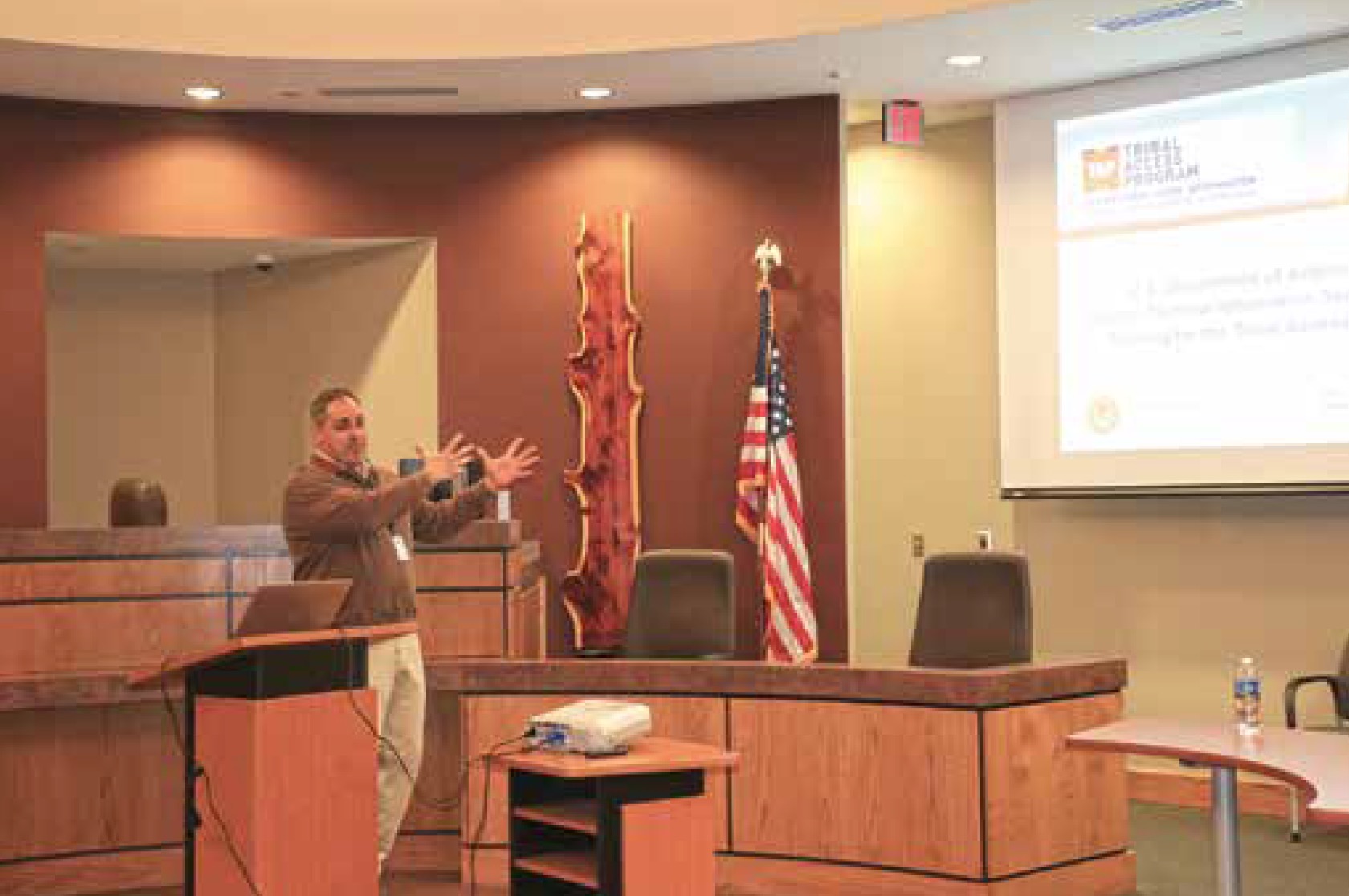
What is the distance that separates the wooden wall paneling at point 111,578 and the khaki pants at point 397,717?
1513 mm

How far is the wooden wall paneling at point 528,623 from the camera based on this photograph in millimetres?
7254

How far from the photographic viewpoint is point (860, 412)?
9484 mm

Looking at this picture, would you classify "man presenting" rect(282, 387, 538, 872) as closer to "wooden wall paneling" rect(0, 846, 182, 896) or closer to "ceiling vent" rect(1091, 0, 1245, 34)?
"wooden wall paneling" rect(0, 846, 182, 896)

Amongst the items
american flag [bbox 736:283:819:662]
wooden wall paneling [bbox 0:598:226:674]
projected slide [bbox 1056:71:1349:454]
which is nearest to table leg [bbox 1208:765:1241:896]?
projected slide [bbox 1056:71:1349:454]

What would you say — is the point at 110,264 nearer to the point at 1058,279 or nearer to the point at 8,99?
the point at 8,99

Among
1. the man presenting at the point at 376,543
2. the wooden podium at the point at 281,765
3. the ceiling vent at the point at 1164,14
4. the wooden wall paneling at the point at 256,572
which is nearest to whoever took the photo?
the wooden podium at the point at 281,765

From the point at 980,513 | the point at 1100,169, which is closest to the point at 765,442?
the point at 980,513

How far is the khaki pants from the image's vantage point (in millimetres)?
5566

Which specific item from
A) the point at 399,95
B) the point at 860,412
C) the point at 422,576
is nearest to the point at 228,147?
the point at 399,95

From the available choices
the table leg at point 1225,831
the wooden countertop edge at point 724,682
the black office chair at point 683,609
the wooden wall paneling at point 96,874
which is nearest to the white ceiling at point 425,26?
the black office chair at point 683,609

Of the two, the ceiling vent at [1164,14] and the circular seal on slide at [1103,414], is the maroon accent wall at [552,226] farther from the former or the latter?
the ceiling vent at [1164,14]

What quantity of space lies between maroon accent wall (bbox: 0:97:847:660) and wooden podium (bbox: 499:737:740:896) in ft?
12.2

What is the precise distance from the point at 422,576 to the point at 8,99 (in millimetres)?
3084

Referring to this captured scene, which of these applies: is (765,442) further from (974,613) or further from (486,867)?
(486,867)
